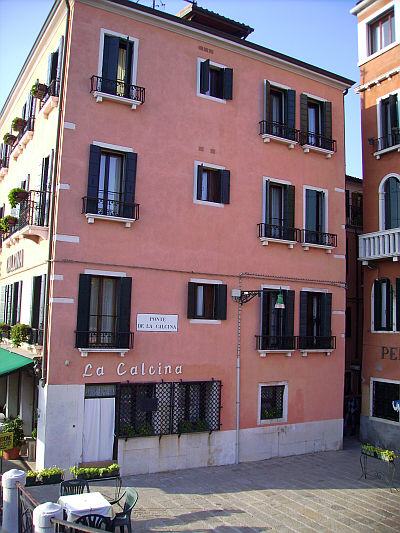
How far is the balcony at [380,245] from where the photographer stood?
741 inches

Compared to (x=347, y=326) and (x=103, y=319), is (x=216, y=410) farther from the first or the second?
(x=347, y=326)

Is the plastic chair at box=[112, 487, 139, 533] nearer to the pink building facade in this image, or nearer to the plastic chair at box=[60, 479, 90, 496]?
the plastic chair at box=[60, 479, 90, 496]

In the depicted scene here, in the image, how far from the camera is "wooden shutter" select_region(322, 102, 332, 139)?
1944 centimetres

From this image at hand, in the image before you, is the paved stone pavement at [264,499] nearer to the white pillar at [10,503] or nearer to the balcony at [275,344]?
the white pillar at [10,503]

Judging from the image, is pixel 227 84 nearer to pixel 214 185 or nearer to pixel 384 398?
pixel 214 185

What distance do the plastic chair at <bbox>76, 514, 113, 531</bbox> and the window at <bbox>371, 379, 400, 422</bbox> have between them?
12.5 m

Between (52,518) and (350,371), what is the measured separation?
55.9ft

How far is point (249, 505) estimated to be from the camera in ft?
41.2

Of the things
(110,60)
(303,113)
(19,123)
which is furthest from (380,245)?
(19,123)

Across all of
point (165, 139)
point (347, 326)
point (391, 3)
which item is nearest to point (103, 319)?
point (165, 139)

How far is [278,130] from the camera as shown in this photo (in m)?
18.2

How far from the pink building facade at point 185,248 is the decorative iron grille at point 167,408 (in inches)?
1.7

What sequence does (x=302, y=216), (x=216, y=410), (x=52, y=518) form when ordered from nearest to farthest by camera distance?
(x=52, y=518) → (x=216, y=410) → (x=302, y=216)

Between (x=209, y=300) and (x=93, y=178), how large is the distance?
5150 mm
